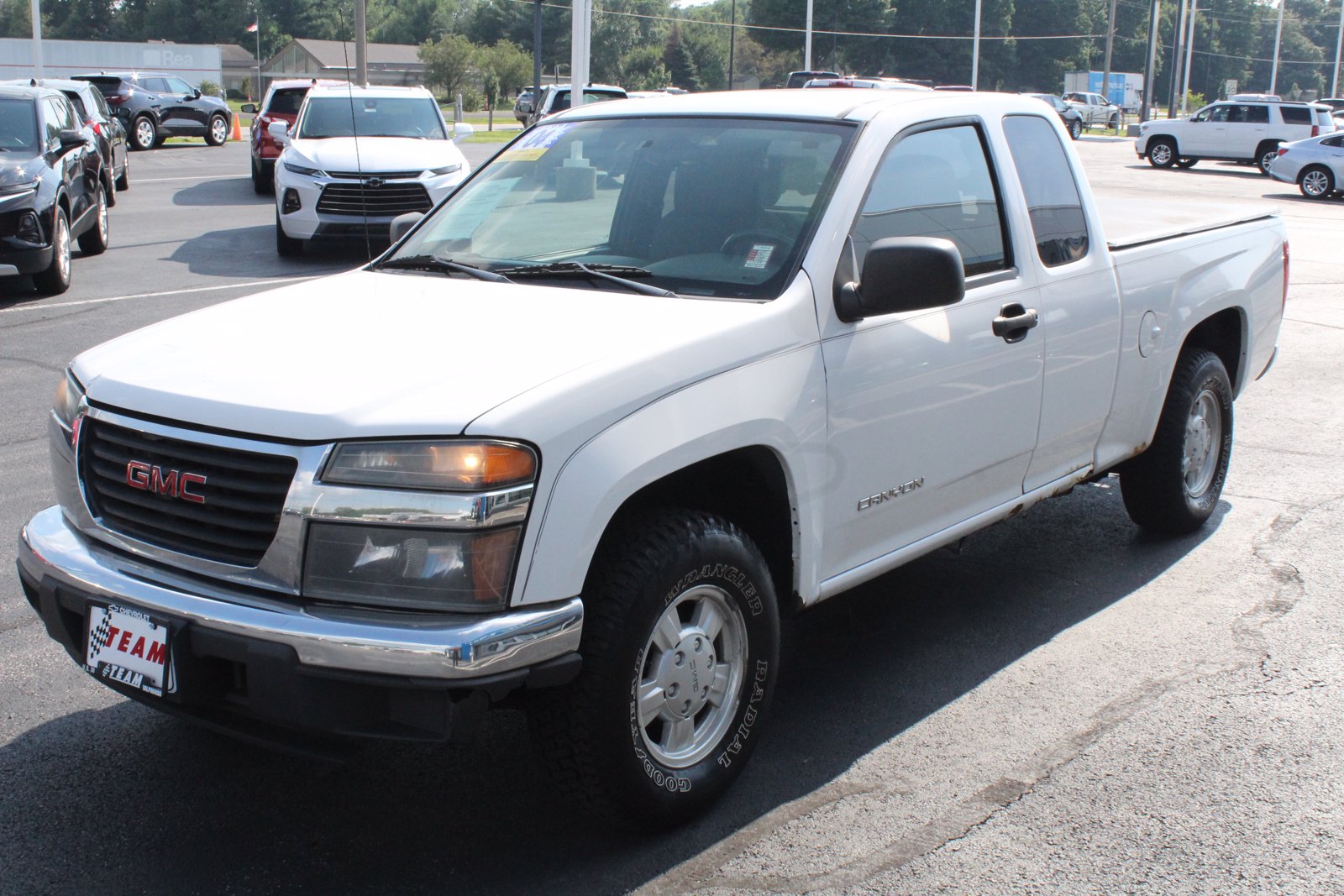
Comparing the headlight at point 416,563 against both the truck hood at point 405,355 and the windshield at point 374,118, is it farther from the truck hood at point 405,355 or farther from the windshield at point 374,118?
the windshield at point 374,118

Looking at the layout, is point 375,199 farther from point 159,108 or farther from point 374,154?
point 159,108

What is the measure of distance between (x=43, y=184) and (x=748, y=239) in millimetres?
9286

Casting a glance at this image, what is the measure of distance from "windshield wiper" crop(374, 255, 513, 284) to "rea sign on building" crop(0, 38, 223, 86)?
6971 cm

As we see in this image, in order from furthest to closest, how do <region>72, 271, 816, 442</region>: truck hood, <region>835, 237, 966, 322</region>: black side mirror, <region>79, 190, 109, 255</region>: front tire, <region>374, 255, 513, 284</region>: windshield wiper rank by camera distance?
<region>79, 190, 109, 255</region>: front tire
<region>374, 255, 513, 284</region>: windshield wiper
<region>835, 237, 966, 322</region>: black side mirror
<region>72, 271, 816, 442</region>: truck hood

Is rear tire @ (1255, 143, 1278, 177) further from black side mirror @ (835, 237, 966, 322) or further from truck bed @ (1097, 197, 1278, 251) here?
black side mirror @ (835, 237, 966, 322)

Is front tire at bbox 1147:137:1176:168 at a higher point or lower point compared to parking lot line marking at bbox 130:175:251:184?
higher

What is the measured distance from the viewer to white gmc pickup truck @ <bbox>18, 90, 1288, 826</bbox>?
282cm

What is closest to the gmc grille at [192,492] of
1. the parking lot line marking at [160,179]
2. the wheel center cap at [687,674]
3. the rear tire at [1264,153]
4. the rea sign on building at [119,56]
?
the wheel center cap at [687,674]

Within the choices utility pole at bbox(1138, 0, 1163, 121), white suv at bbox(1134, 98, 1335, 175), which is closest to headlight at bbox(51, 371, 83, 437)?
white suv at bbox(1134, 98, 1335, 175)

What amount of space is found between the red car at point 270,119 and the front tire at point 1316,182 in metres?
19.1

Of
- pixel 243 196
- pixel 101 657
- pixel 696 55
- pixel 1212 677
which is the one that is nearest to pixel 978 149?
pixel 1212 677

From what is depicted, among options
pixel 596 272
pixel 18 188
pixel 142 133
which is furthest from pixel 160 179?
pixel 596 272

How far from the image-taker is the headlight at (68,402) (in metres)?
3.36

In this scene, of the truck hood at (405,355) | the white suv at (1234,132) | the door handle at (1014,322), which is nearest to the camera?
the truck hood at (405,355)
